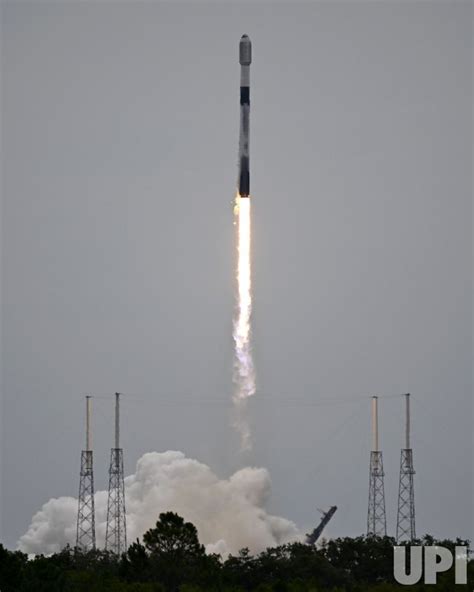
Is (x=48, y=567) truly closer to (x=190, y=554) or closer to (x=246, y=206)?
(x=190, y=554)

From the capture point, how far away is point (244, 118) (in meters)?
166

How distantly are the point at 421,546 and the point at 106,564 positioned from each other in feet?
69.4

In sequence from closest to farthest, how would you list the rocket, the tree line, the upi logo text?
1. the tree line
2. the upi logo text
3. the rocket

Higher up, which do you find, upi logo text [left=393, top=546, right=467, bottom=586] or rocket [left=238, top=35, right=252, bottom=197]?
rocket [left=238, top=35, right=252, bottom=197]

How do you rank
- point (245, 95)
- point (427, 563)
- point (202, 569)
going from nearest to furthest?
point (202, 569)
point (427, 563)
point (245, 95)

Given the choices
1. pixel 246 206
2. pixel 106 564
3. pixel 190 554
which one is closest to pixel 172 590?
pixel 190 554

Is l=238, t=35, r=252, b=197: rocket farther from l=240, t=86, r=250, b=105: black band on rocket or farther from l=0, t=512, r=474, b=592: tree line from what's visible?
l=0, t=512, r=474, b=592: tree line

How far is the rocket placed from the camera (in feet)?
539

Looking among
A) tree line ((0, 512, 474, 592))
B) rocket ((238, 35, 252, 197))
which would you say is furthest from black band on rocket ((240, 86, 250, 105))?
tree line ((0, 512, 474, 592))

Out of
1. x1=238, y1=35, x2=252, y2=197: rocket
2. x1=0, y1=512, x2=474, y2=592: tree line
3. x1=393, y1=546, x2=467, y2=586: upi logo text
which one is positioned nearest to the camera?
x1=0, y1=512, x2=474, y2=592: tree line

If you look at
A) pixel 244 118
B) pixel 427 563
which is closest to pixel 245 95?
pixel 244 118

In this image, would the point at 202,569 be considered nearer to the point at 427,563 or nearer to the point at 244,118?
the point at 427,563

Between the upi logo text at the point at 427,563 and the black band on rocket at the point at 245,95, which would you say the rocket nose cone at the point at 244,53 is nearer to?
the black band on rocket at the point at 245,95

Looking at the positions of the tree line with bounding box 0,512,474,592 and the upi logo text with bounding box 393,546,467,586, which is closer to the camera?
the tree line with bounding box 0,512,474,592
